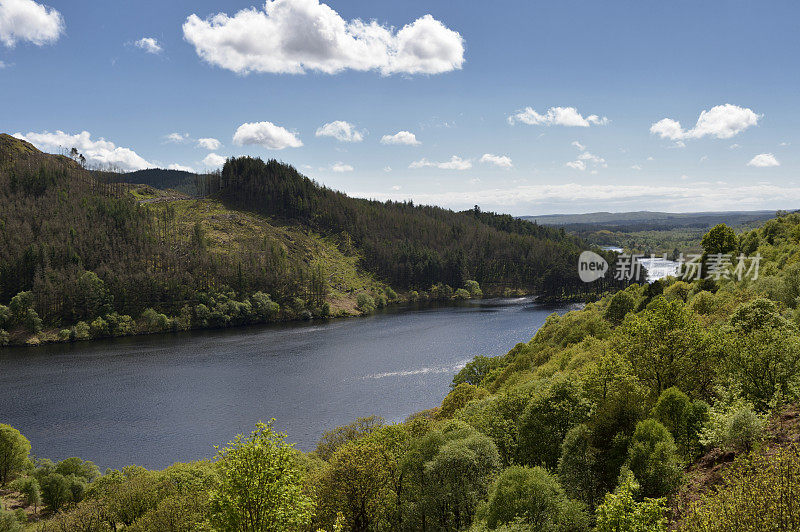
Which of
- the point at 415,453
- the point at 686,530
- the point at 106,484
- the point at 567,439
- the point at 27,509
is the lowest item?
the point at 27,509

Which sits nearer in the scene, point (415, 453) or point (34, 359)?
point (415, 453)

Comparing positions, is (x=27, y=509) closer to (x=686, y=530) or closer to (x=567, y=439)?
(x=567, y=439)

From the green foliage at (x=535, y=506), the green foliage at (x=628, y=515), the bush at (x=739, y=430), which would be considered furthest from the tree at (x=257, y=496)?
the bush at (x=739, y=430)

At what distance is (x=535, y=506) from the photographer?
25953 mm

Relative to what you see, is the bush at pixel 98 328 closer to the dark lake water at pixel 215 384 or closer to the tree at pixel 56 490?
the dark lake water at pixel 215 384

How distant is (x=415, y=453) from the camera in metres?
37.4

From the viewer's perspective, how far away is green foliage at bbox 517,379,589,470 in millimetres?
36156

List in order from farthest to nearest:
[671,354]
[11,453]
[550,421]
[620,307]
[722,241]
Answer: [722,241] → [620,307] → [11,453] → [671,354] → [550,421]

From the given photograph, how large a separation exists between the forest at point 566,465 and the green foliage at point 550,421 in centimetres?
11

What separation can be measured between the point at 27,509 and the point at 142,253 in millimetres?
155657

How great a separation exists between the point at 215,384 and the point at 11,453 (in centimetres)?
3898

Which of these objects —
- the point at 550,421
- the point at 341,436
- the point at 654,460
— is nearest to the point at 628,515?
the point at 654,460

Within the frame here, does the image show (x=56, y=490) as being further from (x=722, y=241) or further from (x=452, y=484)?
(x=722, y=241)

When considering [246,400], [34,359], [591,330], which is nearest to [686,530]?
[591,330]
